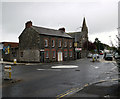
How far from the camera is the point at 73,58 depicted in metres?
42.6

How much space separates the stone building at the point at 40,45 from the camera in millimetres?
31930

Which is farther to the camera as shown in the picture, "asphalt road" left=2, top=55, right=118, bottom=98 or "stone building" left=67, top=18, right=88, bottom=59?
"stone building" left=67, top=18, right=88, bottom=59

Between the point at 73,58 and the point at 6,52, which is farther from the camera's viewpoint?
the point at 73,58

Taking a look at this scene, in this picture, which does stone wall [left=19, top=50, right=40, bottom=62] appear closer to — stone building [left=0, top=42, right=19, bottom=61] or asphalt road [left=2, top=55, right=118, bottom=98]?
stone building [left=0, top=42, right=19, bottom=61]

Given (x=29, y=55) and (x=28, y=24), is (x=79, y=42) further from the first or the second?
(x=29, y=55)

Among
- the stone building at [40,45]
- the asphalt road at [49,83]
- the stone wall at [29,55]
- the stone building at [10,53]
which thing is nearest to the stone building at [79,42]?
the stone building at [40,45]

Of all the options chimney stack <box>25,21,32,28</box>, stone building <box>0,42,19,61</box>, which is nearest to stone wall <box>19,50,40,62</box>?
stone building <box>0,42,19,61</box>

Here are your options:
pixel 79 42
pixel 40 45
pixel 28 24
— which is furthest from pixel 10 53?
pixel 79 42

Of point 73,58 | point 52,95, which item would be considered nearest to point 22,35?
point 73,58

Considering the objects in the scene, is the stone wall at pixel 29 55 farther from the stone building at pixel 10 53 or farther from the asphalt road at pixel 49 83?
the asphalt road at pixel 49 83

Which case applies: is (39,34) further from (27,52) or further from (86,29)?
(86,29)

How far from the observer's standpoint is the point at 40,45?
31719 mm

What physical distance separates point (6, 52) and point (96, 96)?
Result: 36.4 metres

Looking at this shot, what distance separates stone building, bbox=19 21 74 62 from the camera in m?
31.9
